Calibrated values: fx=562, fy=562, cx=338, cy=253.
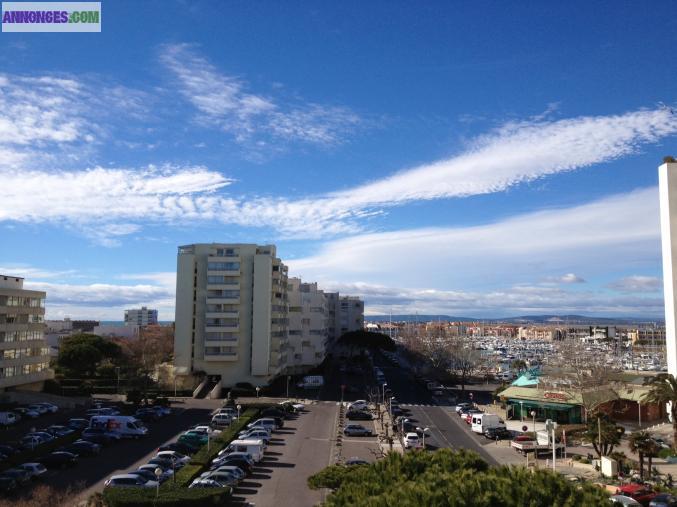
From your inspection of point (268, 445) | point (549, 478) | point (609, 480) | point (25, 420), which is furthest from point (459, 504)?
point (25, 420)

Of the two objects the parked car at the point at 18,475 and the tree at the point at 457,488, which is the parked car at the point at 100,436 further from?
the tree at the point at 457,488

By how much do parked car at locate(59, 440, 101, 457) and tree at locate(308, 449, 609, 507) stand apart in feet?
96.2

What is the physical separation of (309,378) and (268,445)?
3730 cm

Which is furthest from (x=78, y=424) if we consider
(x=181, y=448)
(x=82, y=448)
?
(x=181, y=448)

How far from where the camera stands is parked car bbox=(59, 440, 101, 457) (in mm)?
39344

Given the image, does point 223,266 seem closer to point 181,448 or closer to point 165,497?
point 181,448

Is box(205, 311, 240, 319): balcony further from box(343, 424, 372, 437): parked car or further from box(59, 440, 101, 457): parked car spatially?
box(59, 440, 101, 457): parked car

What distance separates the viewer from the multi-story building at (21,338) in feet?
200

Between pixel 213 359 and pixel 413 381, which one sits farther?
pixel 413 381

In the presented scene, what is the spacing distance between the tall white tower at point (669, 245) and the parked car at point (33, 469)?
48343 millimetres

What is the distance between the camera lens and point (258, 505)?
2916cm

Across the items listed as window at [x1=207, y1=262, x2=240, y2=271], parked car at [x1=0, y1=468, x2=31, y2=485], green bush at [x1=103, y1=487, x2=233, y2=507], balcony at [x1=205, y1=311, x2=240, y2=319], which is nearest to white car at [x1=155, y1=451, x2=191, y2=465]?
parked car at [x1=0, y1=468, x2=31, y2=485]

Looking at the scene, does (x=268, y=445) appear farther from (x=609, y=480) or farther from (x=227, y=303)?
(x=227, y=303)

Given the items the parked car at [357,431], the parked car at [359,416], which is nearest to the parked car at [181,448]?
the parked car at [357,431]
